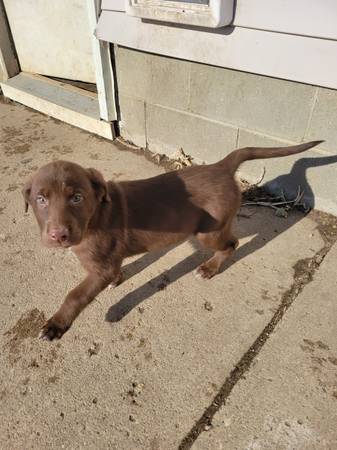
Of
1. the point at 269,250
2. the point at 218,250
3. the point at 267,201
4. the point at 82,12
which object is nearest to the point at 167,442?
the point at 218,250

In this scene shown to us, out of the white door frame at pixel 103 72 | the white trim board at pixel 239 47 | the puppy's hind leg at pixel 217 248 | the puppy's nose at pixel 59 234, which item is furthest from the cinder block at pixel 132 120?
the puppy's nose at pixel 59 234

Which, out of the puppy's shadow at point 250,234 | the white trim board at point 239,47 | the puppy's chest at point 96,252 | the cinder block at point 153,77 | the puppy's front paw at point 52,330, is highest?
the white trim board at point 239,47

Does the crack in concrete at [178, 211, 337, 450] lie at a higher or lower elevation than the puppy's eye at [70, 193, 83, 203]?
lower

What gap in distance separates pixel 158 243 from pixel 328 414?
1473mm

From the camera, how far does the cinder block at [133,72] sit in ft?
13.0

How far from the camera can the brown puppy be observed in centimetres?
212

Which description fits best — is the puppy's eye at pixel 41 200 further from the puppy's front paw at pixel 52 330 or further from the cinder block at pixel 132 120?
the cinder block at pixel 132 120

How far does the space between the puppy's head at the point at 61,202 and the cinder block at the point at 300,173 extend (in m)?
1.91

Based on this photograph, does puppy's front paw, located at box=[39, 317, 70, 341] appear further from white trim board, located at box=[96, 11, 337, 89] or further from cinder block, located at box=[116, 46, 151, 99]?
cinder block, located at box=[116, 46, 151, 99]

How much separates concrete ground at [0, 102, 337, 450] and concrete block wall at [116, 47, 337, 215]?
46 cm

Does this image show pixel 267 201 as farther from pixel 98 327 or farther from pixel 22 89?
pixel 22 89

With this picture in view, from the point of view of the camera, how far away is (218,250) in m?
2.97

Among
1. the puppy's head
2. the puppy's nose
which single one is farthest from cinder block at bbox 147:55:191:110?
the puppy's nose

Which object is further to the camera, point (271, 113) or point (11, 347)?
point (271, 113)
